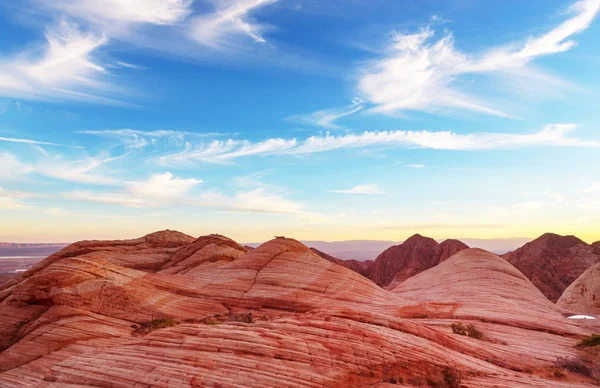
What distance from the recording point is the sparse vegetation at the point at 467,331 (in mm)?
26050

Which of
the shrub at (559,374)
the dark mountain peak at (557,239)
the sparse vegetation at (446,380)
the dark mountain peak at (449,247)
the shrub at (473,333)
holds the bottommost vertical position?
the shrub at (559,374)

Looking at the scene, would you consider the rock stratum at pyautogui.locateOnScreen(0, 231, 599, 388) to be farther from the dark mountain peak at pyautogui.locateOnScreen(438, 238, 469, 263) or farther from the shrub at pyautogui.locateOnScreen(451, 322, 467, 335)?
the dark mountain peak at pyautogui.locateOnScreen(438, 238, 469, 263)

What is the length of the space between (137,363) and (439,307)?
85.3 feet

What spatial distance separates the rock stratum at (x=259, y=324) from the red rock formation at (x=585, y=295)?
756 cm

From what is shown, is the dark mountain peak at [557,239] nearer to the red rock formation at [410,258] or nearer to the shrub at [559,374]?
the red rock formation at [410,258]

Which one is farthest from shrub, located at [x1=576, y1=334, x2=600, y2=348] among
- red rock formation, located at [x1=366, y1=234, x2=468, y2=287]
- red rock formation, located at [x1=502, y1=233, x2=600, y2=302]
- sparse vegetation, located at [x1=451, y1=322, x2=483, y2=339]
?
red rock formation, located at [x1=366, y1=234, x2=468, y2=287]

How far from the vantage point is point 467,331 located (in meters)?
26.9

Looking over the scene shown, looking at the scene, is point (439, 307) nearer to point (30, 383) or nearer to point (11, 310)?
point (30, 383)

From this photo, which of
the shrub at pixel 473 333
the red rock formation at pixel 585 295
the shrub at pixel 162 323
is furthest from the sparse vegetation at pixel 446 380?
the red rock formation at pixel 585 295

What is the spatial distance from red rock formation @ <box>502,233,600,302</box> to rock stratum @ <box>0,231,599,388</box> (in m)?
38.4

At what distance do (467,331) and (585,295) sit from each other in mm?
31413

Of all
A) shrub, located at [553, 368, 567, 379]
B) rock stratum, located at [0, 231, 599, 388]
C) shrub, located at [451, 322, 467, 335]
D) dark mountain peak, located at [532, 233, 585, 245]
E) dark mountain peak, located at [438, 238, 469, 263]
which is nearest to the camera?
rock stratum, located at [0, 231, 599, 388]

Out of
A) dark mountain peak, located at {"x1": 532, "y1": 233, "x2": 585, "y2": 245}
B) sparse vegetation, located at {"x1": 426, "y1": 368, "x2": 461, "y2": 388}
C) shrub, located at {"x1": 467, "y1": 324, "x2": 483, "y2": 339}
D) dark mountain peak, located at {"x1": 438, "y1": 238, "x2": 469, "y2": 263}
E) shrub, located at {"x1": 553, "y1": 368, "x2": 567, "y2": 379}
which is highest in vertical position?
dark mountain peak, located at {"x1": 532, "y1": 233, "x2": 585, "y2": 245}

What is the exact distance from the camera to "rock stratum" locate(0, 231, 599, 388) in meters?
15.5
